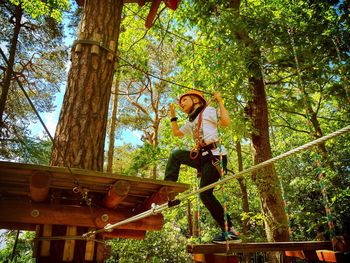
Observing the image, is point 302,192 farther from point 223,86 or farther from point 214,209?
point 214,209

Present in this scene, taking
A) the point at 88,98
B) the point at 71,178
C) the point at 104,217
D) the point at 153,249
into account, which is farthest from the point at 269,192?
the point at 153,249

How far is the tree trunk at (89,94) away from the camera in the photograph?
310 cm

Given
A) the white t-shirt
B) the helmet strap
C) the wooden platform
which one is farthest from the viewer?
the helmet strap

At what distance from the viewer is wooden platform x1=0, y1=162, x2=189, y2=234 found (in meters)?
2.32

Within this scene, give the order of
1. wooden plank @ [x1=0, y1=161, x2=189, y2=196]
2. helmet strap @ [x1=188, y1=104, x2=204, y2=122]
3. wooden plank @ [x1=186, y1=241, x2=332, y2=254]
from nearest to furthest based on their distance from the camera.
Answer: wooden plank @ [x1=0, y1=161, x2=189, y2=196]
wooden plank @ [x1=186, y1=241, x2=332, y2=254]
helmet strap @ [x1=188, y1=104, x2=204, y2=122]

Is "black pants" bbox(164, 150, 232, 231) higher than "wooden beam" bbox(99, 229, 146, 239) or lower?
higher

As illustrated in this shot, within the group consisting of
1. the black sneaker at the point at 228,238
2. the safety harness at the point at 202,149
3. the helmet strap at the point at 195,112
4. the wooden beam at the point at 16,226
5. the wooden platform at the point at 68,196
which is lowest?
the black sneaker at the point at 228,238

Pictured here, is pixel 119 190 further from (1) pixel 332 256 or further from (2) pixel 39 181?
(1) pixel 332 256

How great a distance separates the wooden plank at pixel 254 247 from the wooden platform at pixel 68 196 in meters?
0.57

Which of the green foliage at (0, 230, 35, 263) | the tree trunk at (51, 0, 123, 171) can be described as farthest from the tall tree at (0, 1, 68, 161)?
the tree trunk at (51, 0, 123, 171)

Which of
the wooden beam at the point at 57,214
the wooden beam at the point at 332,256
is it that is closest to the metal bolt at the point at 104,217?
the wooden beam at the point at 57,214

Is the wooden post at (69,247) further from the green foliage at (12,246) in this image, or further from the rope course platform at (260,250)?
the green foliage at (12,246)

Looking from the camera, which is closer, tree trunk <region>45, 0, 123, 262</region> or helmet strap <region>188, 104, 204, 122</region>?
tree trunk <region>45, 0, 123, 262</region>

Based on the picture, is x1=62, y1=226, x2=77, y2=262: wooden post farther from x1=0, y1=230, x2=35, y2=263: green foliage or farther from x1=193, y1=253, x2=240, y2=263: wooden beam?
x1=0, y1=230, x2=35, y2=263: green foliage
